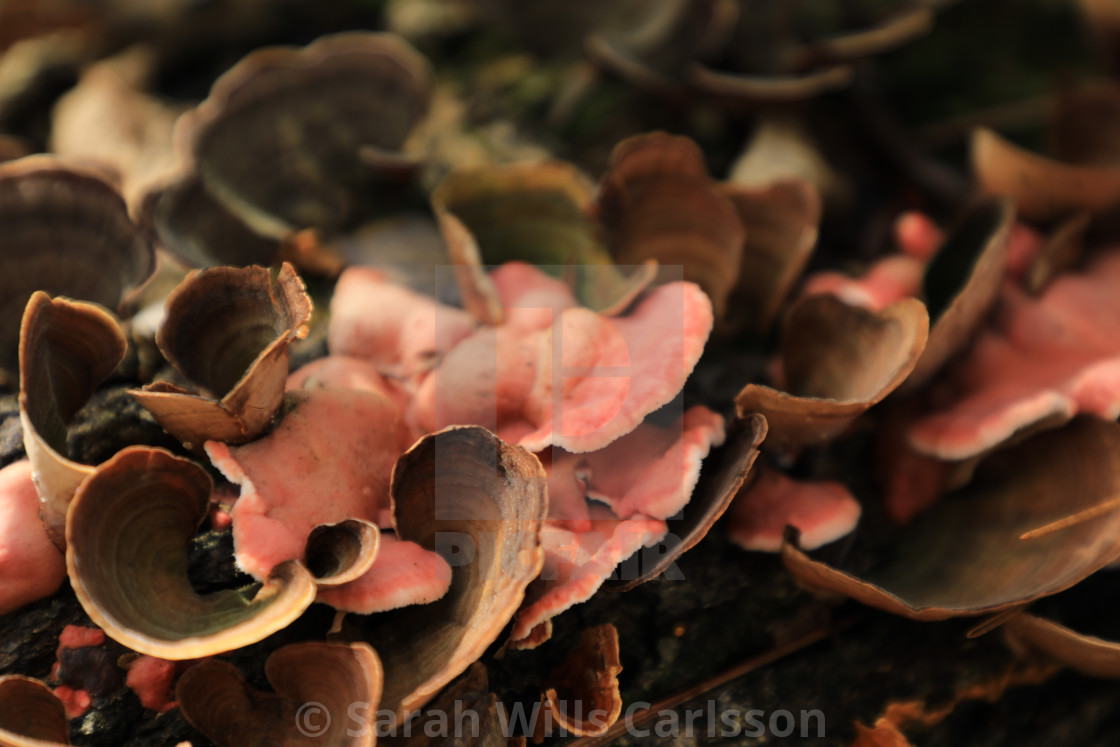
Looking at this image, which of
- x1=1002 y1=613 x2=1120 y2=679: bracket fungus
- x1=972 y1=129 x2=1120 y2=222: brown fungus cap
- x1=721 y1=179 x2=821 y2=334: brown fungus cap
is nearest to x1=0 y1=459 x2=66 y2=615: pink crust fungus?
x1=721 y1=179 x2=821 y2=334: brown fungus cap

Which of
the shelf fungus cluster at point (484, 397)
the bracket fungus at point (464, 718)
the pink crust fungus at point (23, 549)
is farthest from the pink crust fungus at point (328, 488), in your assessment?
the pink crust fungus at point (23, 549)

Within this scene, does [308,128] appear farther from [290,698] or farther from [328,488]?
[290,698]

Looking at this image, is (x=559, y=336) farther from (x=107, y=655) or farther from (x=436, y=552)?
(x=107, y=655)

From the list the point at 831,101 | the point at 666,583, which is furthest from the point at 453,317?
the point at 831,101

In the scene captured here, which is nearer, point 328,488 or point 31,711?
point 31,711

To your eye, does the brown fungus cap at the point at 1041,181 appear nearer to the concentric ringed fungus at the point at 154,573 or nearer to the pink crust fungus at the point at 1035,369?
the pink crust fungus at the point at 1035,369

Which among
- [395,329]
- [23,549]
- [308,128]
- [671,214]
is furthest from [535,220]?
[23,549]
